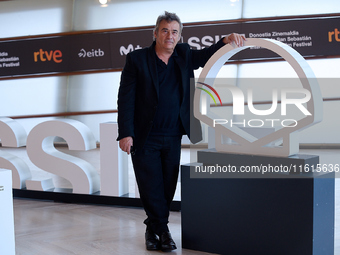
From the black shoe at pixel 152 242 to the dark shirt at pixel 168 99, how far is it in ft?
2.11

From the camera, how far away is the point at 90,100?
7.53 m

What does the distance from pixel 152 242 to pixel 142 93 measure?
35.9 inches

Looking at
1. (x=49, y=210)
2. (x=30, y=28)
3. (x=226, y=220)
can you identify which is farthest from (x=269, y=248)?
(x=30, y=28)

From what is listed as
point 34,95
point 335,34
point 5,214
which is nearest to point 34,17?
point 34,95

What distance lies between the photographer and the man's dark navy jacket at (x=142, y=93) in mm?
2535

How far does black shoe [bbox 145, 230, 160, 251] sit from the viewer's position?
263 cm

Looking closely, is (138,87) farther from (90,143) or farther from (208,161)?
(90,143)

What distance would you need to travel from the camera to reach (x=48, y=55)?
7.27 metres

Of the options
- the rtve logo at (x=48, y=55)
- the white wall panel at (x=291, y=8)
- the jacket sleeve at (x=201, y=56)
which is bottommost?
the jacket sleeve at (x=201, y=56)

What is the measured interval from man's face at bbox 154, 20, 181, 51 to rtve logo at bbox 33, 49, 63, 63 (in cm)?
511

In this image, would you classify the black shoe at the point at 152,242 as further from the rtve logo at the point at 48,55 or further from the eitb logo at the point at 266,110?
the rtve logo at the point at 48,55

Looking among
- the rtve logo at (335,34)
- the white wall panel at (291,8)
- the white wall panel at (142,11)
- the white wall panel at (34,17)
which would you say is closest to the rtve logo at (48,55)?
the white wall panel at (34,17)

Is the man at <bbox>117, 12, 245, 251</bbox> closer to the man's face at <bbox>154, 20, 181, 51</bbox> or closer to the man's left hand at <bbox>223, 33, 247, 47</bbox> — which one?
the man's face at <bbox>154, 20, 181, 51</bbox>

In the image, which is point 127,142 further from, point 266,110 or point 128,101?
point 266,110
